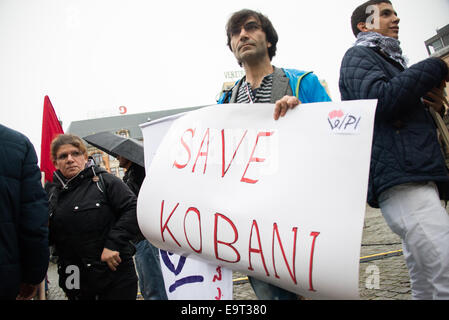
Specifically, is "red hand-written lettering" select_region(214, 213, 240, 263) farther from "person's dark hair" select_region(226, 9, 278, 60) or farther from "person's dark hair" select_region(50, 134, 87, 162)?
"person's dark hair" select_region(50, 134, 87, 162)

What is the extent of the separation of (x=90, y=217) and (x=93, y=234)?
114mm

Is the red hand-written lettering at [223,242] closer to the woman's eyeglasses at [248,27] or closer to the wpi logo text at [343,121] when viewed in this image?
the wpi logo text at [343,121]

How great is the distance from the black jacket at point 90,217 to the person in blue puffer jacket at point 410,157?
155 centimetres

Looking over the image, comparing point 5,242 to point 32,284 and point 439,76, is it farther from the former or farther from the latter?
point 439,76

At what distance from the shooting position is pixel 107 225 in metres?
2.05

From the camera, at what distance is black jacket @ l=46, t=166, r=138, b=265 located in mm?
1957

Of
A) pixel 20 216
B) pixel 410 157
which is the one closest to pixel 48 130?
pixel 20 216

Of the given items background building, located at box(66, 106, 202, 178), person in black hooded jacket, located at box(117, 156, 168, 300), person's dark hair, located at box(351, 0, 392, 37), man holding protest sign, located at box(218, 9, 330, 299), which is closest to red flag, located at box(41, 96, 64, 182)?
person in black hooded jacket, located at box(117, 156, 168, 300)

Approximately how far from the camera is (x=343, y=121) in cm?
100

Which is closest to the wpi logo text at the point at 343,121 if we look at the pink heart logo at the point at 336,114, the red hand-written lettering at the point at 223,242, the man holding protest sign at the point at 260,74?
the pink heart logo at the point at 336,114

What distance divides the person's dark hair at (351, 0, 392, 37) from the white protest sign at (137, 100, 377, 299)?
3.11 feet

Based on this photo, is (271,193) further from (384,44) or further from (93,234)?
(93,234)

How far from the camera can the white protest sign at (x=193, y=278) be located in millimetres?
1335

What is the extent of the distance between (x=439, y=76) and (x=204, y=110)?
3.44 ft
